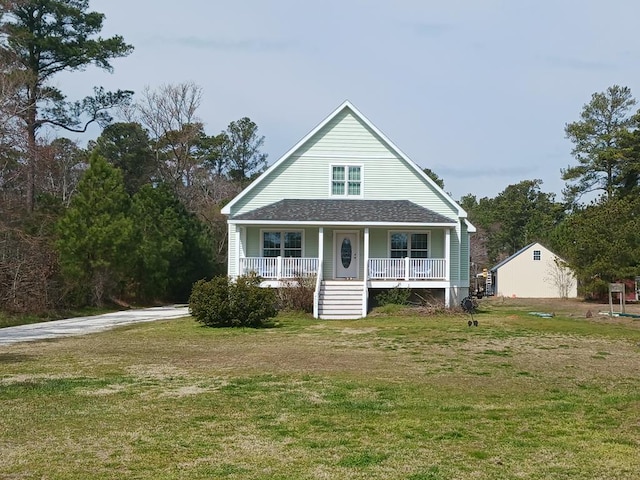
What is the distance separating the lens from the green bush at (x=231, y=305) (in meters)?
Answer: 20.9

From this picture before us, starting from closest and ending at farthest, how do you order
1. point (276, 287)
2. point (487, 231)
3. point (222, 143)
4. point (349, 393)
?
point (349, 393) < point (276, 287) < point (222, 143) < point (487, 231)

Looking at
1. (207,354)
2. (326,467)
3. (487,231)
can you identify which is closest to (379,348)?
(207,354)

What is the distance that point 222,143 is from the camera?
6662 cm

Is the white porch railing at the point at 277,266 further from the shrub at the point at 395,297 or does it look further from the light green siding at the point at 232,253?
the shrub at the point at 395,297

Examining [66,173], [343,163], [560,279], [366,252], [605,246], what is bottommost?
[560,279]

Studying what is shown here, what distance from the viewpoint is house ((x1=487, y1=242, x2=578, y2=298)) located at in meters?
48.9

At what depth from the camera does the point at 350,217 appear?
26516mm

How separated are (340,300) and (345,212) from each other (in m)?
3.79

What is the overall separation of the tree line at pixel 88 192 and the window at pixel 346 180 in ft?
30.8

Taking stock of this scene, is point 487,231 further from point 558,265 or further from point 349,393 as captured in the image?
point 349,393

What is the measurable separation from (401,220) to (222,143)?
141ft

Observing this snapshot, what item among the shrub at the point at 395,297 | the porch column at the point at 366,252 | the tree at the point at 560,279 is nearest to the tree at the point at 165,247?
the porch column at the point at 366,252

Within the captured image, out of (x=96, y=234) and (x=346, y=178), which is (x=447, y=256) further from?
(x=96, y=234)

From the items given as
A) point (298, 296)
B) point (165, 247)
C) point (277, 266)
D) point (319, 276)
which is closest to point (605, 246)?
point (319, 276)
